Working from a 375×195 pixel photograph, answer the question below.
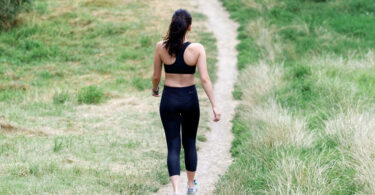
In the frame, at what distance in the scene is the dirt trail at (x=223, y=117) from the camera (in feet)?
21.4

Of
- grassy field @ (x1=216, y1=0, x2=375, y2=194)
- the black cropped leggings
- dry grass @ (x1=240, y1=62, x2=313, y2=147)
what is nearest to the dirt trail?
grassy field @ (x1=216, y1=0, x2=375, y2=194)

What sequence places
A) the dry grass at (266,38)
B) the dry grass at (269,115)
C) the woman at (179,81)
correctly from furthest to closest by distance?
the dry grass at (266,38) < the dry grass at (269,115) < the woman at (179,81)

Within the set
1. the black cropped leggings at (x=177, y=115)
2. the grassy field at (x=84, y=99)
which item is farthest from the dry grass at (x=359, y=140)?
the grassy field at (x=84, y=99)

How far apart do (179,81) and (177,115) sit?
0.37 m

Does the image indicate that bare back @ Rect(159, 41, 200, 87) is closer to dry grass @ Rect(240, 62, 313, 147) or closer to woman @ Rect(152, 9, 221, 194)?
woman @ Rect(152, 9, 221, 194)

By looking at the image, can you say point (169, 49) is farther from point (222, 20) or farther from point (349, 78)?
point (222, 20)

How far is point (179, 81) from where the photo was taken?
5.08 meters

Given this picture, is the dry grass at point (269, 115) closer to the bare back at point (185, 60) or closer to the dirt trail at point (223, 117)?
the dirt trail at point (223, 117)

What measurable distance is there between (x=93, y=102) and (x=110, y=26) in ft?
25.1

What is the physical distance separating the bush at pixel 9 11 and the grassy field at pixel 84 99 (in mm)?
416

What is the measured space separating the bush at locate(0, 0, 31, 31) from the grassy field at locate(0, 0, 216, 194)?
416 mm

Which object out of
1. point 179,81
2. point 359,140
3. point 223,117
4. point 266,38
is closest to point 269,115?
point 359,140

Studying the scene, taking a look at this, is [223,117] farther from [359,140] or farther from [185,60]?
[185,60]

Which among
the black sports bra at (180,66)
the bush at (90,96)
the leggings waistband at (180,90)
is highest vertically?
the black sports bra at (180,66)
